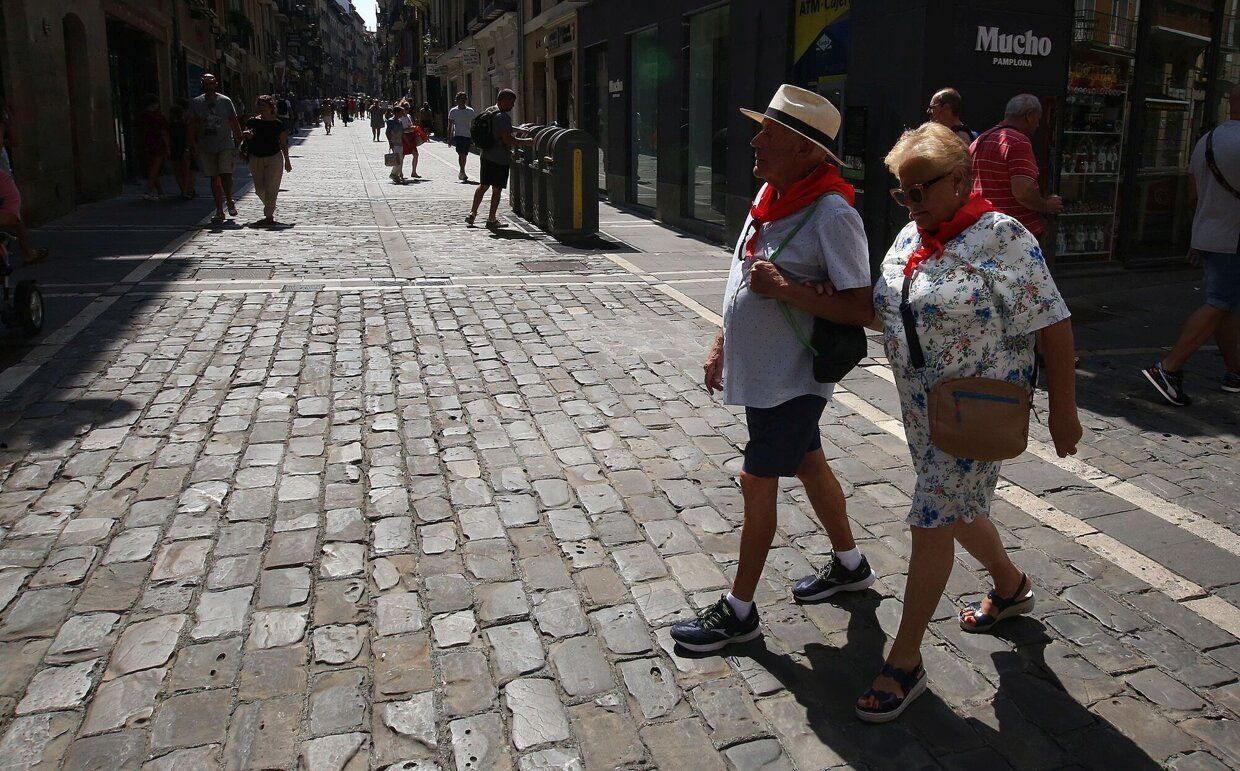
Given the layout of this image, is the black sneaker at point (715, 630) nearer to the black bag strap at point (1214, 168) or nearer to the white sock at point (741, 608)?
the white sock at point (741, 608)

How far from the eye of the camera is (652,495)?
461cm

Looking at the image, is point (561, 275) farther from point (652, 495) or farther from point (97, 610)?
point (97, 610)

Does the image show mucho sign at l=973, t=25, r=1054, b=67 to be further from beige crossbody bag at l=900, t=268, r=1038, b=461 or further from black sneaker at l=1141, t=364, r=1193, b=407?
beige crossbody bag at l=900, t=268, r=1038, b=461

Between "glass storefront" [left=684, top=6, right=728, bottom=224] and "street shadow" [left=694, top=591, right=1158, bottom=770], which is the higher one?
"glass storefront" [left=684, top=6, right=728, bottom=224]

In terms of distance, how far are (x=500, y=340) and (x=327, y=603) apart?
4.14 metres

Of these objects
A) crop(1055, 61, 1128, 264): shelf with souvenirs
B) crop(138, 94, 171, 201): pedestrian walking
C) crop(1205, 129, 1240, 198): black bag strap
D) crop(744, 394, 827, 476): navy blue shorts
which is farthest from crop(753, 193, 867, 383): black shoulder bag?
crop(138, 94, 171, 201): pedestrian walking

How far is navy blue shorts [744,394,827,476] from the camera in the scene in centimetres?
318

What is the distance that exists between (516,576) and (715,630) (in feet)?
2.84

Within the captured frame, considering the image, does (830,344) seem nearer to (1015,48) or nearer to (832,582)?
(832,582)

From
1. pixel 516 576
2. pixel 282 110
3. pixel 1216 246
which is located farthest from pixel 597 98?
pixel 516 576

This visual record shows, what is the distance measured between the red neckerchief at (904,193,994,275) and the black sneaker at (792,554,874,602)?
1283mm

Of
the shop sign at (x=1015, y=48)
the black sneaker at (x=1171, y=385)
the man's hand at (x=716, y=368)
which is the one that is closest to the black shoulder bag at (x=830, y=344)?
the man's hand at (x=716, y=368)

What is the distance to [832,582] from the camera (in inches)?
144

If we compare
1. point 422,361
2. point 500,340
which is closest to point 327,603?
point 422,361
